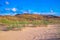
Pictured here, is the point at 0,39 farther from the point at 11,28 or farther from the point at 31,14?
the point at 11,28

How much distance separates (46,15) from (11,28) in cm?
282

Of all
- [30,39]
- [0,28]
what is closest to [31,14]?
[30,39]

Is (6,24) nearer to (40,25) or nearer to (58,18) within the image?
(40,25)

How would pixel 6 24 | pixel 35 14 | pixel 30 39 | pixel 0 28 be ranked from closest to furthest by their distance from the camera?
pixel 30 39, pixel 35 14, pixel 0 28, pixel 6 24

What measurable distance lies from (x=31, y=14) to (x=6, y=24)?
303cm

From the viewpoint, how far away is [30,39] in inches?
277

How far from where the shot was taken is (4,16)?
8781 millimetres

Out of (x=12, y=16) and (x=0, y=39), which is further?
(x=12, y=16)

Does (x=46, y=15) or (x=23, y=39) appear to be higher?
(x=46, y=15)

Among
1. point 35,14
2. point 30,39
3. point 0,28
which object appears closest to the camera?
point 30,39

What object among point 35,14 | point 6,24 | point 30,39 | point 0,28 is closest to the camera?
point 30,39

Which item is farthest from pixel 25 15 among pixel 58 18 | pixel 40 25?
pixel 40 25

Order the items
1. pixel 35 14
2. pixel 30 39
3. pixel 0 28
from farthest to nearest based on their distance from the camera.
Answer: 1. pixel 0 28
2. pixel 35 14
3. pixel 30 39

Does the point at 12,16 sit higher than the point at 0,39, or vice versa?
the point at 12,16
